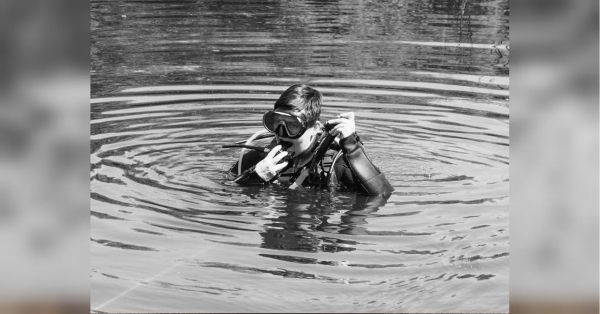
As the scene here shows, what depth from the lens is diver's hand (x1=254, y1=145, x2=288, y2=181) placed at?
5.04 metres

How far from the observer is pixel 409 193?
565cm

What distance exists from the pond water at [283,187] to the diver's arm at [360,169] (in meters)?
0.10

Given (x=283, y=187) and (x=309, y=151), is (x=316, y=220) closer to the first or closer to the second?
(x=309, y=151)

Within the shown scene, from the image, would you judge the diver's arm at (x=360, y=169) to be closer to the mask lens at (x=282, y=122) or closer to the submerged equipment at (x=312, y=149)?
the submerged equipment at (x=312, y=149)

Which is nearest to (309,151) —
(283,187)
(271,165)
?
(271,165)

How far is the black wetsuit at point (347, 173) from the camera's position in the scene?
16.9 feet

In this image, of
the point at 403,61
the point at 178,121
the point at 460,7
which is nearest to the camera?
the point at 178,121

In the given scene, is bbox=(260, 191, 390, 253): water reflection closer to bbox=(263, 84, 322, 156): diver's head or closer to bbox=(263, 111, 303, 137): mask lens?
bbox=(263, 84, 322, 156): diver's head

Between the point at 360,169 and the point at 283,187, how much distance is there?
0.63 meters

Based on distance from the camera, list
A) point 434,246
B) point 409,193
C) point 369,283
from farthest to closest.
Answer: point 409,193 < point 434,246 < point 369,283

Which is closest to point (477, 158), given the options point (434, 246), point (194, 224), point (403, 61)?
point (434, 246)

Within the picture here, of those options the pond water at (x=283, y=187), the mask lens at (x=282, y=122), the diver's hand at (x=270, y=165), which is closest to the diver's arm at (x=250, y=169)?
the pond water at (x=283, y=187)

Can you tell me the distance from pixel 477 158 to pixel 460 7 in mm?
8491
